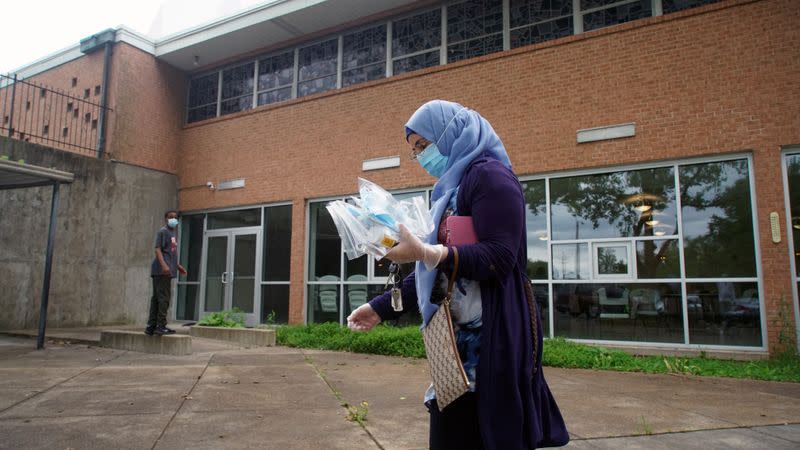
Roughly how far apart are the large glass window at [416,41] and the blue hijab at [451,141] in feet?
30.5

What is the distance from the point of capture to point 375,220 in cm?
145

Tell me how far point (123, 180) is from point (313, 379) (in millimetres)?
9299

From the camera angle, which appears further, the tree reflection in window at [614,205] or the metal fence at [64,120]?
the metal fence at [64,120]

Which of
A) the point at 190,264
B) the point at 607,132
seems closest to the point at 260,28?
the point at 190,264

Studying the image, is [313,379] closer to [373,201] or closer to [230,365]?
[230,365]

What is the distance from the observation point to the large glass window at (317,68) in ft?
39.3

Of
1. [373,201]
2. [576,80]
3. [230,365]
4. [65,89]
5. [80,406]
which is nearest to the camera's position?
[373,201]

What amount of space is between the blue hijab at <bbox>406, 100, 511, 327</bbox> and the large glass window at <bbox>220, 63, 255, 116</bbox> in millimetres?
12192

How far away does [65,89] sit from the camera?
14.1m

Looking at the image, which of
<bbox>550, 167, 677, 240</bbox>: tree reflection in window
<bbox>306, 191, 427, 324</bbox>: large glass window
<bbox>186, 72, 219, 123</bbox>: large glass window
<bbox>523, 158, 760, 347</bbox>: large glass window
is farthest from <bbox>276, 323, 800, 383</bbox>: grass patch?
<bbox>186, 72, 219, 123</bbox>: large glass window

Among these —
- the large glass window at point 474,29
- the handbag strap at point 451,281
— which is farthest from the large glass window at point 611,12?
the handbag strap at point 451,281

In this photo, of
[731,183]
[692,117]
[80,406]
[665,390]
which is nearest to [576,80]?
[692,117]

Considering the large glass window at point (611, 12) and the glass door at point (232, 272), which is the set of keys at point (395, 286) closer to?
the large glass window at point (611, 12)

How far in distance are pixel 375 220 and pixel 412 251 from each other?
0.43 ft
